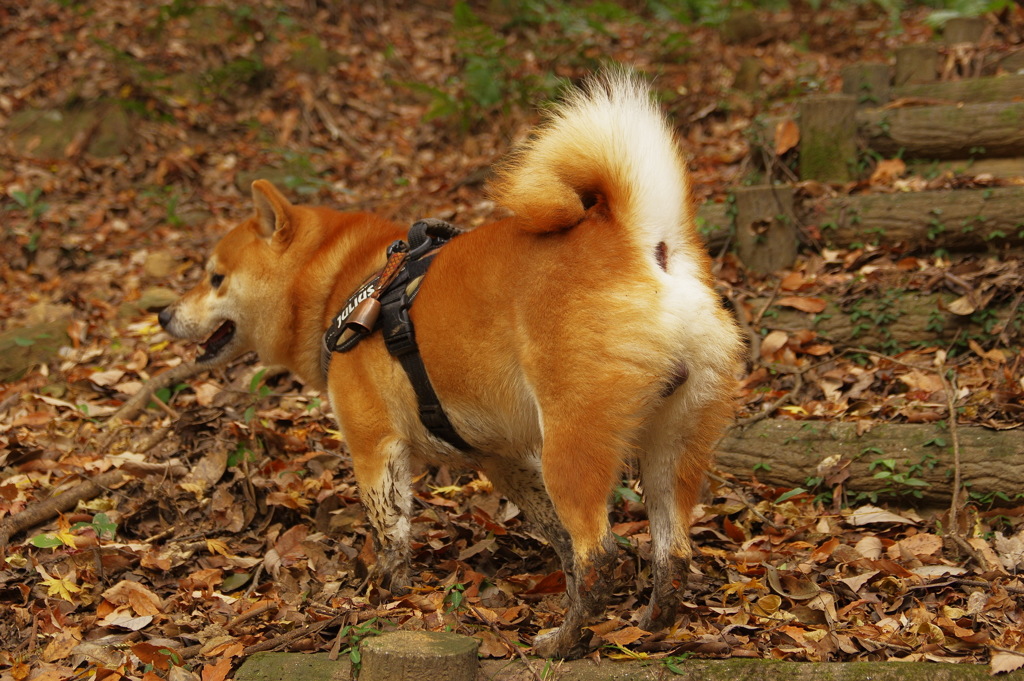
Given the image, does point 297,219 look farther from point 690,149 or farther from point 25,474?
point 690,149

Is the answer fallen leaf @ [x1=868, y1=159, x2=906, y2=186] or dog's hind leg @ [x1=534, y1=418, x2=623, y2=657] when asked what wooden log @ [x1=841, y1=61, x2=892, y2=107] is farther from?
dog's hind leg @ [x1=534, y1=418, x2=623, y2=657]

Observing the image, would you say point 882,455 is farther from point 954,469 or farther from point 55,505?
point 55,505

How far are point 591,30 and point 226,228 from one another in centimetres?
535

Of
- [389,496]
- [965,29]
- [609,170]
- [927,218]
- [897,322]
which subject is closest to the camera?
[609,170]

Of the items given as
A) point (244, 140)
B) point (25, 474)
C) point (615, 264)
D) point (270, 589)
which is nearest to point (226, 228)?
point (244, 140)

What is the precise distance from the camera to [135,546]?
411 centimetres

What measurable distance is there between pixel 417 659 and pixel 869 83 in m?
6.03

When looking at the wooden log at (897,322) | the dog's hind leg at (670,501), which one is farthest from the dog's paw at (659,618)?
the wooden log at (897,322)

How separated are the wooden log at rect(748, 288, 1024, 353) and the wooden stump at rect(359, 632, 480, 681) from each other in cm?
314

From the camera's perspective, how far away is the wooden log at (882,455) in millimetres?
3732

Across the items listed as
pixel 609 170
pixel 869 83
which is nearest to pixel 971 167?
pixel 869 83

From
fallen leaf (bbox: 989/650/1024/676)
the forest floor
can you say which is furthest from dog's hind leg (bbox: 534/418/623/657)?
fallen leaf (bbox: 989/650/1024/676)

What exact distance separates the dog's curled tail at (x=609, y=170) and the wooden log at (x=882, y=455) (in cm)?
156

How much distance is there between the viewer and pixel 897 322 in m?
4.86
